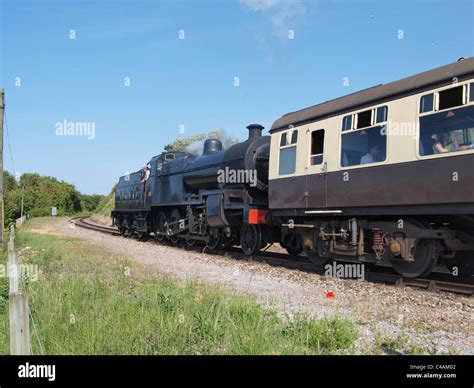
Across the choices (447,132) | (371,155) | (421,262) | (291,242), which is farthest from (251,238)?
(447,132)

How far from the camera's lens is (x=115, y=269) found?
10031 mm

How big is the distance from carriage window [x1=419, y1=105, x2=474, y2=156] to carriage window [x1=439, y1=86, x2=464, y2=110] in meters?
0.13

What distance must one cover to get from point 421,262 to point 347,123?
3.30 meters

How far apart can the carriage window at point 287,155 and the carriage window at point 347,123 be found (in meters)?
1.73

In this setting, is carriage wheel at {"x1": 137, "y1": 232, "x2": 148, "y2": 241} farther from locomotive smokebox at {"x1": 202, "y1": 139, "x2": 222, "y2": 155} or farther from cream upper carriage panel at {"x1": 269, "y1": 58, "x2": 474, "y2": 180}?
cream upper carriage panel at {"x1": 269, "y1": 58, "x2": 474, "y2": 180}

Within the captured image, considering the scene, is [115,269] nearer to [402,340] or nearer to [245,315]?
[245,315]

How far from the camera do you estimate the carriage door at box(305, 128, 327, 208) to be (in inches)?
402

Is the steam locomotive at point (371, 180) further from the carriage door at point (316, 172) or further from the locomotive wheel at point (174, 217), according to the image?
the locomotive wheel at point (174, 217)

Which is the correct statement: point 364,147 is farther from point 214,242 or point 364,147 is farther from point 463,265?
point 214,242

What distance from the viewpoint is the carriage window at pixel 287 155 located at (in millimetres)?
11359

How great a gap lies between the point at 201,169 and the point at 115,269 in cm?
730

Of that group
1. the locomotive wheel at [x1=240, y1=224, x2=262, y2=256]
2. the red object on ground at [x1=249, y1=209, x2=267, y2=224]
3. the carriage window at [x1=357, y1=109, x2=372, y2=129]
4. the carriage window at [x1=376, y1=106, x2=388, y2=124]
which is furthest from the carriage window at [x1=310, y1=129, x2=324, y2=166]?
the locomotive wheel at [x1=240, y1=224, x2=262, y2=256]

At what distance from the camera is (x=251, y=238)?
1377 centimetres

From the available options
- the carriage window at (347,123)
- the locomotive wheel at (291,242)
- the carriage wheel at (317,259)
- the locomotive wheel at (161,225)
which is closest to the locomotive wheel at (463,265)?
the carriage wheel at (317,259)
